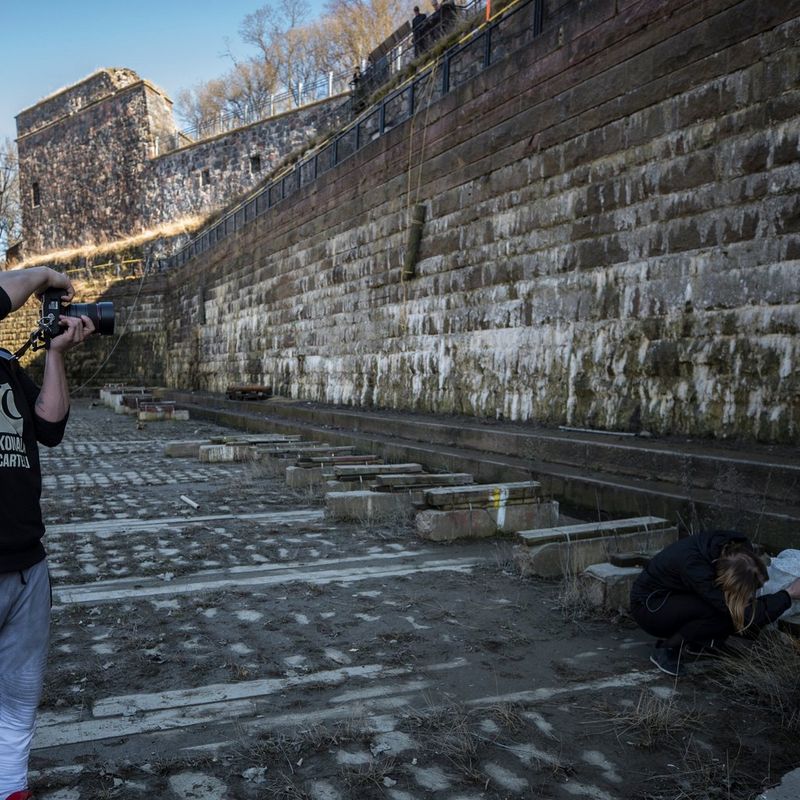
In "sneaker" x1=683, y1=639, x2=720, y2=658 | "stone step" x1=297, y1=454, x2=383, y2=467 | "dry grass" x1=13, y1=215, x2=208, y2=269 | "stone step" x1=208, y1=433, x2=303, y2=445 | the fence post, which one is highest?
"dry grass" x1=13, y1=215, x2=208, y2=269

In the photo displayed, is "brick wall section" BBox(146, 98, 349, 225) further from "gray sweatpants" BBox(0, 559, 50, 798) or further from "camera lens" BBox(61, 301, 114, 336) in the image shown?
"gray sweatpants" BBox(0, 559, 50, 798)

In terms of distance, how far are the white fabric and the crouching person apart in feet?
0.56

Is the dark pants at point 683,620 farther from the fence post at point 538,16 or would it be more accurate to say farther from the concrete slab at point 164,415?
the concrete slab at point 164,415

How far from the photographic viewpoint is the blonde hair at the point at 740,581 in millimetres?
3320

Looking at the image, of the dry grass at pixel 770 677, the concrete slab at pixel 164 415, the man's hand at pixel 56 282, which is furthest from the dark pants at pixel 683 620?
the concrete slab at pixel 164 415

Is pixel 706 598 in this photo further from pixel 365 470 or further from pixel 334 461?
pixel 334 461

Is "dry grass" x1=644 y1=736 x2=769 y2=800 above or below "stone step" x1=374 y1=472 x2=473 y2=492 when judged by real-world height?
below

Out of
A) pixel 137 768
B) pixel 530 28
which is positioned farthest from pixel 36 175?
pixel 137 768

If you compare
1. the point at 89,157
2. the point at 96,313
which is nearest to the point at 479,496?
the point at 96,313

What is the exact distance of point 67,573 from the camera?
201 inches

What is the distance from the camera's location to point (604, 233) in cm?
800

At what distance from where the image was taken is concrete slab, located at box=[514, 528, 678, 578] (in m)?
4.95

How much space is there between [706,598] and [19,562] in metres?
3.13

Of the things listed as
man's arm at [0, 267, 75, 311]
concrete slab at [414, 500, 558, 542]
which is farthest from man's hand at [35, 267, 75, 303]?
concrete slab at [414, 500, 558, 542]
